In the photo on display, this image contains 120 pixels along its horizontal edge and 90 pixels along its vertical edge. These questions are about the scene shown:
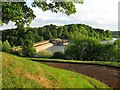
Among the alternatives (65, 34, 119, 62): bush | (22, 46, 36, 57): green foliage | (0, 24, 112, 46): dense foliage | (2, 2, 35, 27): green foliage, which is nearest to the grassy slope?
(2, 2, 35, 27): green foliage

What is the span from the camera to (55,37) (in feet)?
328

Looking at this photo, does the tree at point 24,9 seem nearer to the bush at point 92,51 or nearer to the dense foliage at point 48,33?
the bush at point 92,51

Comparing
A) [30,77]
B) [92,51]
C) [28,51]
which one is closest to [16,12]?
[30,77]

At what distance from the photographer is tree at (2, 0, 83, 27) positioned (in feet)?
55.5

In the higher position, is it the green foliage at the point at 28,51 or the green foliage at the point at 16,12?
the green foliage at the point at 16,12

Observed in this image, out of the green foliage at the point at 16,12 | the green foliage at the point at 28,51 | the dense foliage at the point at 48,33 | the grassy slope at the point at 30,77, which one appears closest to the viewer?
the grassy slope at the point at 30,77

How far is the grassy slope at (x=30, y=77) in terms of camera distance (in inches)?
484

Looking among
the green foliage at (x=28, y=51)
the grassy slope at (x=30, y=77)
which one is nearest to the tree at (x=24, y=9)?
the grassy slope at (x=30, y=77)

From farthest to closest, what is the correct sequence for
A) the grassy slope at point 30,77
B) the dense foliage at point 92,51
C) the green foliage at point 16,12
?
the dense foliage at point 92,51 < the green foliage at point 16,12 < the grassy slope at point 30,77

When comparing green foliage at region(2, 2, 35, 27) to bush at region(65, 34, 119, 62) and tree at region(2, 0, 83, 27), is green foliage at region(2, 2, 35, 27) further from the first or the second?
bush at region(65, 34, 119, 62)

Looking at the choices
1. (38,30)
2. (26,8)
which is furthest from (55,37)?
(26,8)

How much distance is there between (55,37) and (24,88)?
289ft

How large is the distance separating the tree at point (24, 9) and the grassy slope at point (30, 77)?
10.9 feet

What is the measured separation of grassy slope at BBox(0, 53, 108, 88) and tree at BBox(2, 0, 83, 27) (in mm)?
3330
